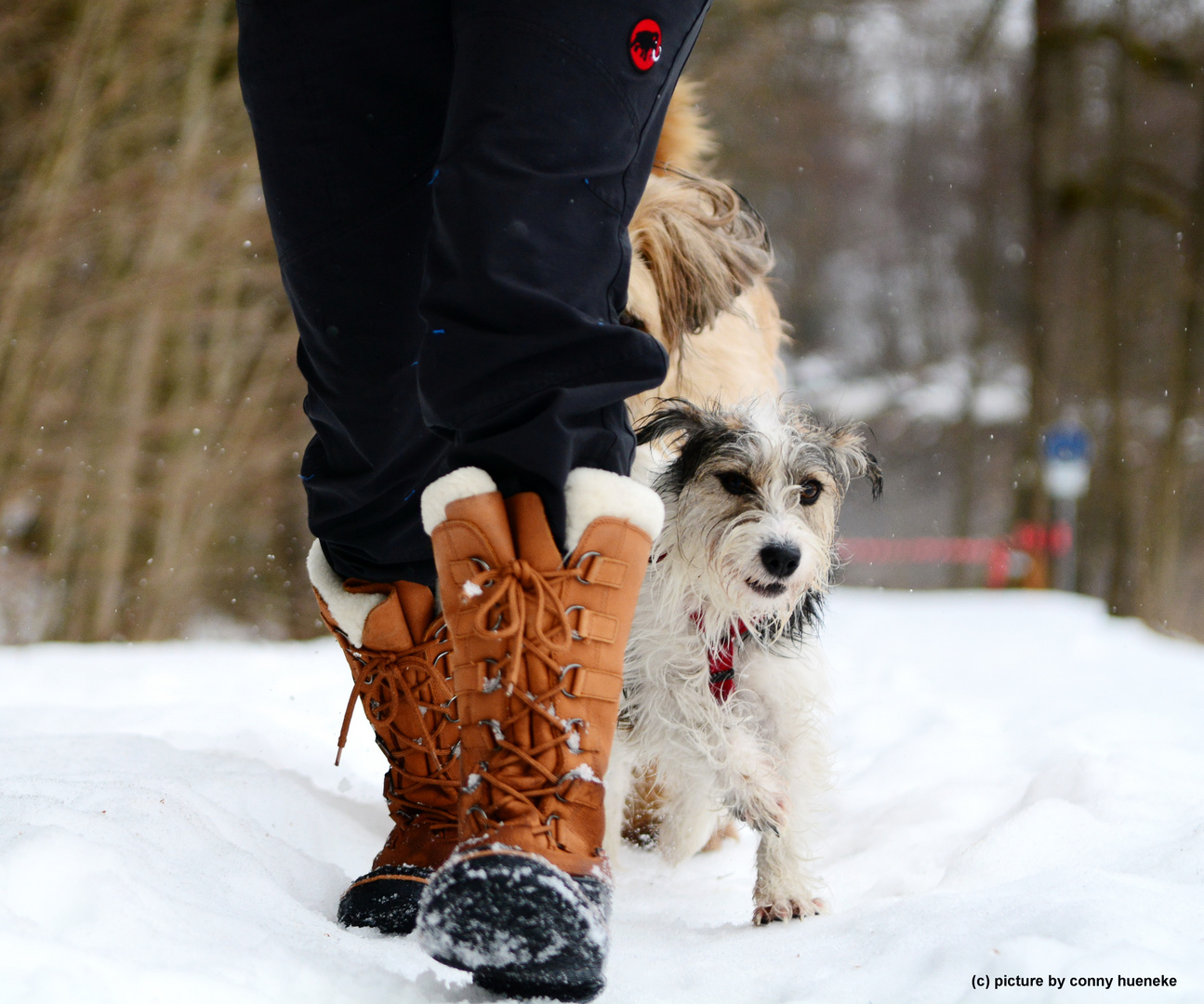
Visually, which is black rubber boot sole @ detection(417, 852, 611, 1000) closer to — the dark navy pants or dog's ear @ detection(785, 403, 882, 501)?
the dark navy pants

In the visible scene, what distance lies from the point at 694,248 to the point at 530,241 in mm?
1660

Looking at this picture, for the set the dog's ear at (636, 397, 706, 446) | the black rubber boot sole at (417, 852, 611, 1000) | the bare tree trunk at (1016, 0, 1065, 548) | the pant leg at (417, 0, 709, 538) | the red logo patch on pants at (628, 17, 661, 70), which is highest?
the bare tree trunk at (1016, 0, 1065, 548)

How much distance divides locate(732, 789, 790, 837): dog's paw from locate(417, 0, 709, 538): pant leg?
966 millimetres

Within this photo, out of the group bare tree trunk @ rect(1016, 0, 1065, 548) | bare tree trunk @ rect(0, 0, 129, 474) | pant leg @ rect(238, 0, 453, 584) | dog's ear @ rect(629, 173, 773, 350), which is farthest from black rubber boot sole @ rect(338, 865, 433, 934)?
bare tree trunk @ rect(1016, 0, 1065, 548)

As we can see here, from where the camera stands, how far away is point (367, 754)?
315cm

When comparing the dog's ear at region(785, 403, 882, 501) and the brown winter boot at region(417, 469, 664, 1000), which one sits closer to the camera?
the brown winter boot at region(417, 469, 664, 1000)

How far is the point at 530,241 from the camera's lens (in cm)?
143

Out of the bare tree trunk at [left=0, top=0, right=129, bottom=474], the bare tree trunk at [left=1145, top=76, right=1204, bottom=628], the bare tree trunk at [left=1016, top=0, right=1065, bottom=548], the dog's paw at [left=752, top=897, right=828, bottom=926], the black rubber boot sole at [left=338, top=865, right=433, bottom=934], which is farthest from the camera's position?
the bare tree trunk at [left=1016, top=0, right=1065, bottom=548]

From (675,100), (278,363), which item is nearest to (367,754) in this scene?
(675,100)

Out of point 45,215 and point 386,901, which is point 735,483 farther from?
point 45,215

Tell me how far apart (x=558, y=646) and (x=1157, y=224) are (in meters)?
13.6

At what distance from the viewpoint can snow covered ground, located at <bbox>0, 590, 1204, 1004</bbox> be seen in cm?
123

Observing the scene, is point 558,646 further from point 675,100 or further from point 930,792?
point 675,100

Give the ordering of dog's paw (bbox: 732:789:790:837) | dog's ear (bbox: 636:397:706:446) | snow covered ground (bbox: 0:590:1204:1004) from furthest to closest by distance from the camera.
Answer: dog's ear (bbox: 636:397:706:446) → dog's paw (bbox: 732:789:790:837) → snow covered ground (bbox: 0:590:1204:1004)
